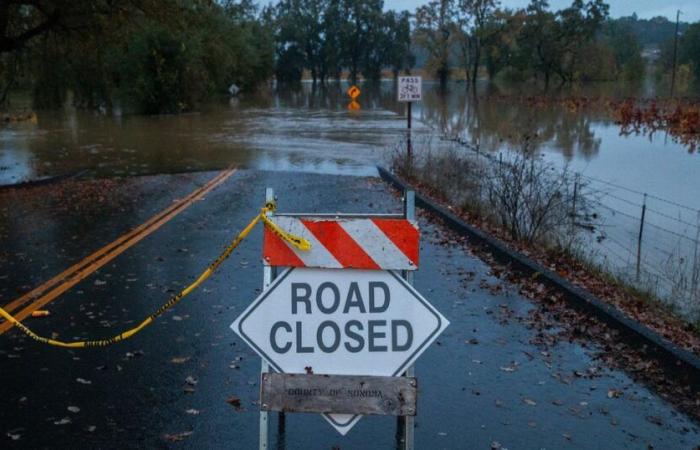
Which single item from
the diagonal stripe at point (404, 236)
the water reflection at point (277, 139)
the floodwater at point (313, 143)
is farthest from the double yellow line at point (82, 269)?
the water reflection at point (277, 139)

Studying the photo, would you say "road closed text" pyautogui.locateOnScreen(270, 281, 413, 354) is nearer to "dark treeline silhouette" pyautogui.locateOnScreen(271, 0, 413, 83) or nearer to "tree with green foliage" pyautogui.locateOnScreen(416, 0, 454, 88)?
"tree with green foliage" pyautogui.locateOnScreen(416, 0, 454, 88)

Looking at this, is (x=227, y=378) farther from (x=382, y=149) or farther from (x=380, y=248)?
(x=382, y=149)

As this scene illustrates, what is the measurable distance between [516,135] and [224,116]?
2307cm

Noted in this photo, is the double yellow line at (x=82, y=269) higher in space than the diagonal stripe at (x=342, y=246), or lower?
lower

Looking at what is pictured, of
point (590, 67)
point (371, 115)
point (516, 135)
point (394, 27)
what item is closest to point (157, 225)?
point (516, 135)

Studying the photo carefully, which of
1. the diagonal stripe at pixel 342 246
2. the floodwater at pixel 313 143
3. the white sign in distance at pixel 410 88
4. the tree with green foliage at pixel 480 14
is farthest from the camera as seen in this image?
the tree with green foliage at pixel 480 14

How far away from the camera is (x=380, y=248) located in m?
3.75

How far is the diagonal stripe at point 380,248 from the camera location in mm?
3740

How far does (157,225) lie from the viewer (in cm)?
1173

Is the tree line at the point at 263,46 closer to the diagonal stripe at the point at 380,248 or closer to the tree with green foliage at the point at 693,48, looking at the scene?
the tree with green foliage at the point at 693,48

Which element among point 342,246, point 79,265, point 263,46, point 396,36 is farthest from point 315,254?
point 396,36

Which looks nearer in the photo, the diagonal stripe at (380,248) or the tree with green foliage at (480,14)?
the diagonal stripe at (380,248)

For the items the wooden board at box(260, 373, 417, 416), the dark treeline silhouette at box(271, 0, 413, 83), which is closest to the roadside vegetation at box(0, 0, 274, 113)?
the wooden board at box(260, 373, 417, 416)

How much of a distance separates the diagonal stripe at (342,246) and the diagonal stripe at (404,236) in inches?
6.5
